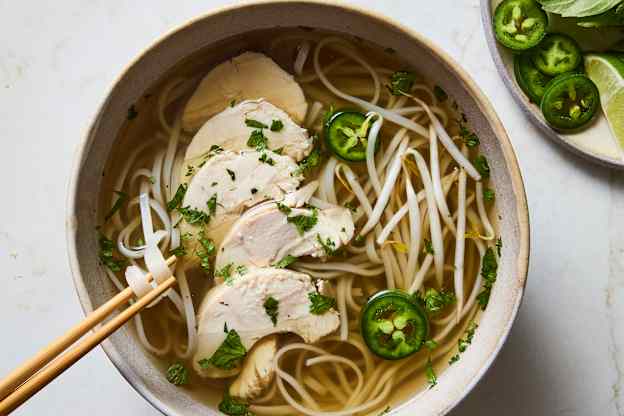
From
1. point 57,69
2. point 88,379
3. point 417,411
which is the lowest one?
point 417,411

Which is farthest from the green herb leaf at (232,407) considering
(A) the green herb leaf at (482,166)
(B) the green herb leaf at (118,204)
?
(A) the green herb leaf at (482,166)

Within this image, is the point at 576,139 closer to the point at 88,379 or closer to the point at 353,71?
the point at 353,71

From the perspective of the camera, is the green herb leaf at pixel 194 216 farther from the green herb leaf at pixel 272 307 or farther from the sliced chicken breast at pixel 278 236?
the green herb leaf at pixel 272 307

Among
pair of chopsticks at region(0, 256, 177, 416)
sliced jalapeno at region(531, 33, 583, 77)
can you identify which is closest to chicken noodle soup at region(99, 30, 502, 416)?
pair of chopsticks at region(0, 256, 177, 416)

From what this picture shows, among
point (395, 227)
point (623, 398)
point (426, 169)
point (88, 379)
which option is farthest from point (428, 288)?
point (88, 379)

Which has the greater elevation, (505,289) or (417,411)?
(505,289)

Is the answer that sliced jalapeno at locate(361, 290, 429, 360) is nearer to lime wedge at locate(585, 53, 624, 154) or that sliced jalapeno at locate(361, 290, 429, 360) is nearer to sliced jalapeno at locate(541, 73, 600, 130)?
sliced jalapeno at locate(541, 73, 600, 130)

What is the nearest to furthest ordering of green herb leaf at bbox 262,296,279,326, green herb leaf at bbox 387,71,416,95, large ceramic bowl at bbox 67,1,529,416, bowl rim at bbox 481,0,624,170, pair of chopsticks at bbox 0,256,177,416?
pair of chopsticks at bbox 0,256,177,416 < large ceramic bowl at bbox 67,1,529,416 < green herb leaf at bbox 262,296,279,326 < green herb leaf at bbox 387,71,416,95 < bowl rim at bbox 481,0,624,170
